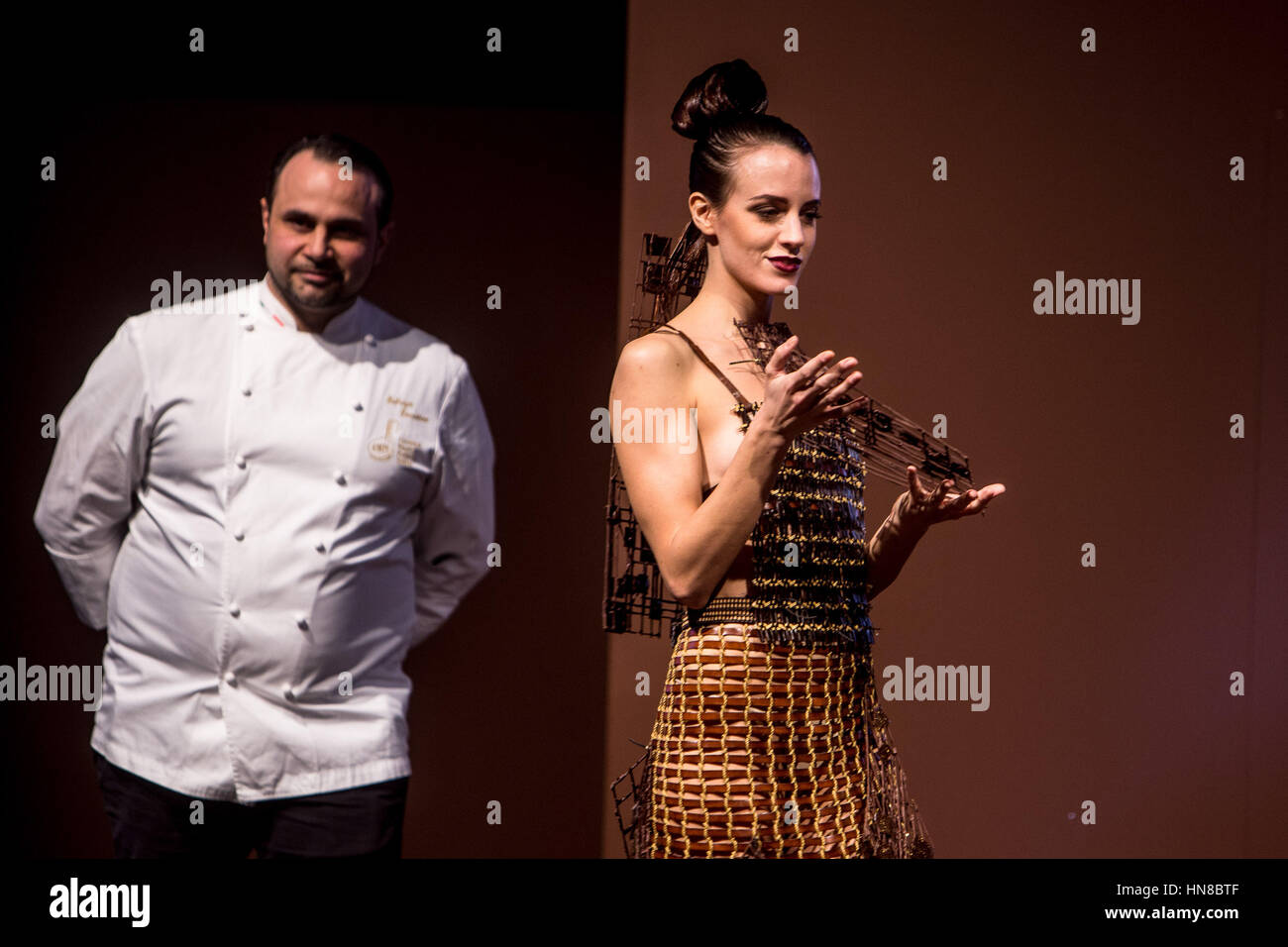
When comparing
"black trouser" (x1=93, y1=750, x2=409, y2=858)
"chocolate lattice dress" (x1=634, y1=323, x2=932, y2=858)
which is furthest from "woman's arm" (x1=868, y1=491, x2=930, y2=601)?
"black trouser" (x1=93, y1=750, x2=409, y2=858)

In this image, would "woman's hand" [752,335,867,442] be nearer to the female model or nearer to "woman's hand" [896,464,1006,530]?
the female model

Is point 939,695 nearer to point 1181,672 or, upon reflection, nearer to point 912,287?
point 1181,672

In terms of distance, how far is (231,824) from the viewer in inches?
94.6

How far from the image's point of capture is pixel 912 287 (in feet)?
9.69

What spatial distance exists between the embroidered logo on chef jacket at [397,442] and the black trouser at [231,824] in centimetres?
63

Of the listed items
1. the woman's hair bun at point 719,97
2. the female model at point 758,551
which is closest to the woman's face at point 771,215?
the female model at point 758,551

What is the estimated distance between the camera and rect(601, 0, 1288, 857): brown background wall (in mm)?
2945

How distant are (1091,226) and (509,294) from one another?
1340mm

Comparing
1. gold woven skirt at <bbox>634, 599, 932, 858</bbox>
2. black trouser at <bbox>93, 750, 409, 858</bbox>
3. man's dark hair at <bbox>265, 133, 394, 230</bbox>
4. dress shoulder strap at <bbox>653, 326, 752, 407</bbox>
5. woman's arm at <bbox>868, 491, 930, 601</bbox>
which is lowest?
black trouser at <bbox>93, 750, 409, 858</bbox>

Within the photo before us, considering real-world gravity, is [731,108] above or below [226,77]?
below

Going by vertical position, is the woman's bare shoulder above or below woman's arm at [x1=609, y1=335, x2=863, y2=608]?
above

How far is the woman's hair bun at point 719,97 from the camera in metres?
2.40
